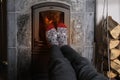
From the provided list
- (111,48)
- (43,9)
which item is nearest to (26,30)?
(43,9)

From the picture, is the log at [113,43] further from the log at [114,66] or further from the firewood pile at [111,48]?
the log at [114,66]

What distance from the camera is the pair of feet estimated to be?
2.90 meters

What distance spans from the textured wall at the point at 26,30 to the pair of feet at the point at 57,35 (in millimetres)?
289

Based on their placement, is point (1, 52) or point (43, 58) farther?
point (1, 52)

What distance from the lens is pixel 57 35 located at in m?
2.94

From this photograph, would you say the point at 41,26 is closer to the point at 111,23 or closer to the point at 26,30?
the point at 26,30

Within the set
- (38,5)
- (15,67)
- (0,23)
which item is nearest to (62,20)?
(38,5)

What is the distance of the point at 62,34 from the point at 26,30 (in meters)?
0.55

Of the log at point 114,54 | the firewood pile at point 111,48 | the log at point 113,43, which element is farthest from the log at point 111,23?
the log at point 114,54

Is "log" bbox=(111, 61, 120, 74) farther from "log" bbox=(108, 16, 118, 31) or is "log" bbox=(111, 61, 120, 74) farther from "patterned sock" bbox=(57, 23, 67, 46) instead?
"patterned sock" bbox=(57, 23, 67, 46)

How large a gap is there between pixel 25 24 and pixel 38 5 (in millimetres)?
304

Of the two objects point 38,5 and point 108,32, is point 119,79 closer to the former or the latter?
point 108,32

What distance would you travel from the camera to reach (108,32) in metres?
3.22

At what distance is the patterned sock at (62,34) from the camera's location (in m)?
2.93
